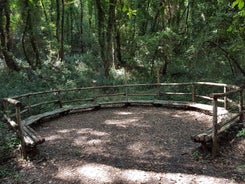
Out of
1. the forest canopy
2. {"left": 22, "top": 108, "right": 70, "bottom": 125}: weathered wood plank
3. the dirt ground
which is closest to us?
the dirt ground

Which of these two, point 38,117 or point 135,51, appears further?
point 135,51

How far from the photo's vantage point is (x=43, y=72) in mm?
15609

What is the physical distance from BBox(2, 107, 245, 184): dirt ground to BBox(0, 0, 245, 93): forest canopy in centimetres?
411

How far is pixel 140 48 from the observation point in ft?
56.3

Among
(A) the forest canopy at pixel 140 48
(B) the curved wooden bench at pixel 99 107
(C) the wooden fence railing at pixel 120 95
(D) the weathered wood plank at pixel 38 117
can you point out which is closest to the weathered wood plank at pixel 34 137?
(B) the curved wooden bench at pixel 99 107

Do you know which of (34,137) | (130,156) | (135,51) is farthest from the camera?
(135,51)

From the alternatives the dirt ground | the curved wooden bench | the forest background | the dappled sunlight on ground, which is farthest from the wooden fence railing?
the dappled sunlight on ground

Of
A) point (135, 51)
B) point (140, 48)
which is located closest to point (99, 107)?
point (140, 48)

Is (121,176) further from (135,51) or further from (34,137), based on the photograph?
(135,51)

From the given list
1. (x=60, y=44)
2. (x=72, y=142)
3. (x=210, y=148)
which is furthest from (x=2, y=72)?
(x=210, y=148)

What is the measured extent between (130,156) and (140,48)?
12749 millimetres

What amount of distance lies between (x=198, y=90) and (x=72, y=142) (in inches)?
322

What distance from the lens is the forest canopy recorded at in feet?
36.9

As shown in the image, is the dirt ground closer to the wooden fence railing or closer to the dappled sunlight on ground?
the dappled sunlight on ground
